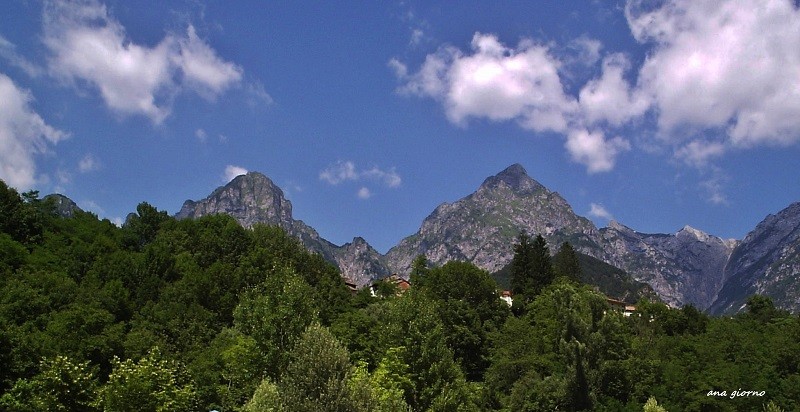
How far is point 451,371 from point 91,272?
4289cm

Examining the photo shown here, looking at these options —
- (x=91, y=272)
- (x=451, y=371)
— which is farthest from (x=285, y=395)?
(x=91, y=272)

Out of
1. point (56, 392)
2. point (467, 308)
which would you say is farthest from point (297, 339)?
point (467, 308)

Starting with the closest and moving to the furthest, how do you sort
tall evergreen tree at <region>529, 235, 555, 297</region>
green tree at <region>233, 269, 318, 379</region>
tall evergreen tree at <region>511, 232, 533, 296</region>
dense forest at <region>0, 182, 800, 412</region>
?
dense forest at <region>0, 182, 800, 412</region>
green tree at <region>233, 269, 318, 379</region>
tall evergreen tree at <region>529, 235, 555, 297</region>
tall evergreen tree at <region>511, 232, 533, 296</region>

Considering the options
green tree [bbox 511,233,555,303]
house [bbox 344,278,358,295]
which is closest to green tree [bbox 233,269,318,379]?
green tree [bbox 511,233,555,303]

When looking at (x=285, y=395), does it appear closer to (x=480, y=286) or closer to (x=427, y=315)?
(x=427, y=315)

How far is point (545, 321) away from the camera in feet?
220

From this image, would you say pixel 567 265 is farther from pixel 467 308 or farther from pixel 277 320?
pixel 277 320

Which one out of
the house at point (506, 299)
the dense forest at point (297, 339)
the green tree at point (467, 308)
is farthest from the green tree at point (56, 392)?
the house at point (506, 299)

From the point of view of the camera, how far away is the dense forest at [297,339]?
125 feet

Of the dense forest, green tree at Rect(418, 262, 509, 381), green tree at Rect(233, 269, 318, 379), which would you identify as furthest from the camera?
green tree at Rect(418, 262, 509, 381)

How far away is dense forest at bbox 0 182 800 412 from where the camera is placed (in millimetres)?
38125

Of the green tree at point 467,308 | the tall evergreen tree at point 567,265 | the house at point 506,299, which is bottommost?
the green tree at point 467,308

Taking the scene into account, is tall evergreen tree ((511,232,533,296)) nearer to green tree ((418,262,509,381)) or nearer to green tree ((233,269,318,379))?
green tree ((418,262,509,381))

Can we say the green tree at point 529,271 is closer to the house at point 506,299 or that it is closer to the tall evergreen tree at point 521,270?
the tall evergreen tree at point 521,270
